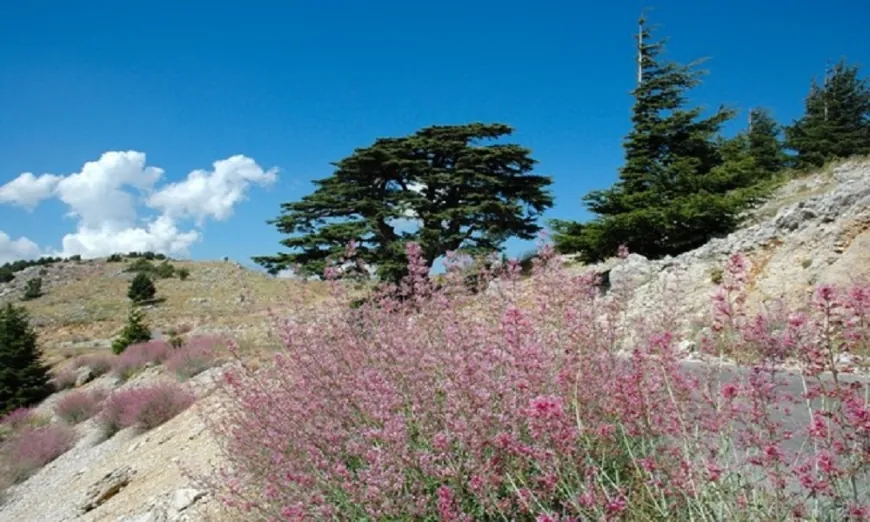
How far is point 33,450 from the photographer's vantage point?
490 inches

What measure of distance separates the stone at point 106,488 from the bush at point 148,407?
2180mm

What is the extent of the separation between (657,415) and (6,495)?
45.3 ft

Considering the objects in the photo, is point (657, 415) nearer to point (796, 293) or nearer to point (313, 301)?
point (313, 301)

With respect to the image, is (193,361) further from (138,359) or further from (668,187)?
(668,187)

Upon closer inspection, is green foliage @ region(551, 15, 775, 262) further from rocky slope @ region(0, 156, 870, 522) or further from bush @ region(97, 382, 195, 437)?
bush @ region(97, 382, 195, 437)

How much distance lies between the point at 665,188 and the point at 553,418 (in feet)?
55.6

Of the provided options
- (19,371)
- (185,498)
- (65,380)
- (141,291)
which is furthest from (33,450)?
(141,291)

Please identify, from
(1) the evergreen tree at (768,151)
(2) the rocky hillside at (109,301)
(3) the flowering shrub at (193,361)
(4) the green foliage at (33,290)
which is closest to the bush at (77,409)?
(3) the flowering shrub at (193,361)

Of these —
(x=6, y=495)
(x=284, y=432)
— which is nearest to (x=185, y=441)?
(x=6, y=495)

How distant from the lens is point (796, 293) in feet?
33.5

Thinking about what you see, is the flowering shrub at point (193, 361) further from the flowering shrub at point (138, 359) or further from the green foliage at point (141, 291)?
the green foliage at point (141, 291)

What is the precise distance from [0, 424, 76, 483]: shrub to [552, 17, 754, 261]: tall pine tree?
565 inches

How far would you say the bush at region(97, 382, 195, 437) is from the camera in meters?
11.3

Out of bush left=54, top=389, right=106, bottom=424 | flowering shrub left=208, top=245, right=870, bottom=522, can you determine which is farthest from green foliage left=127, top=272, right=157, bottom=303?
flowering shrub left=208, top=245, right=870, bottom=522
